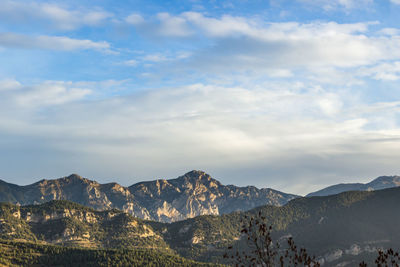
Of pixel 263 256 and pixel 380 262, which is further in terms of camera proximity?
pixel 263 256

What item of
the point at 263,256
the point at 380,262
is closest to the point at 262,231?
the point at 263,256

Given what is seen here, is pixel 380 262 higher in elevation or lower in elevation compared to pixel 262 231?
lower

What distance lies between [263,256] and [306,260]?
411 cm

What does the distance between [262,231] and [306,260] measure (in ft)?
12.8

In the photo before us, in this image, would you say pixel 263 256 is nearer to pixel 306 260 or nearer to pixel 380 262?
pixel 306 260

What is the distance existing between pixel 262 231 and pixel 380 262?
850cm

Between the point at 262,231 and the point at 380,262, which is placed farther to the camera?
the point at 262,231

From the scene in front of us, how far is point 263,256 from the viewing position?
116 ft

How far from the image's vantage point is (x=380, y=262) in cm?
3083

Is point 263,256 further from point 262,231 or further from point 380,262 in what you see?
point 380,262

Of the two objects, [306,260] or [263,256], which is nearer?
[306,260]

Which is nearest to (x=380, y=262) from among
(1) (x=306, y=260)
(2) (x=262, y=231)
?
(1) (x=306, y=260)

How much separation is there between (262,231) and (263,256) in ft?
7.86
